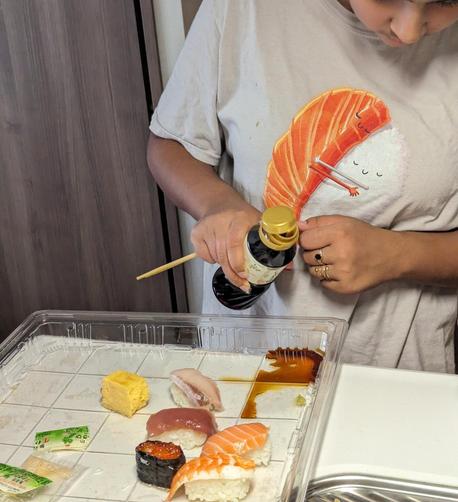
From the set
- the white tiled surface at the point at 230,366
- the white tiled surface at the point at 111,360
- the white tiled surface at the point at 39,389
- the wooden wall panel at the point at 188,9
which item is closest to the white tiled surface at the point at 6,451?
the white tiled surface at the point at 39,389

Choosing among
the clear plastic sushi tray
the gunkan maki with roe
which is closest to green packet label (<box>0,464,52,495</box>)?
the clear plastic sushi tray

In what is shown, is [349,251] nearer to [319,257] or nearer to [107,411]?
[319,257]

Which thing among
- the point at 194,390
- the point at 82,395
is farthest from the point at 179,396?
the point at 82,395

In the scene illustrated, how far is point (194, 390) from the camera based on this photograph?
1.19m

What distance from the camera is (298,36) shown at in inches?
51.6

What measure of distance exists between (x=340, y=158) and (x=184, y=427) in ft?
1.81

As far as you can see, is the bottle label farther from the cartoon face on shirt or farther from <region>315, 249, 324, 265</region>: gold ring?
the cartoon face on shirt

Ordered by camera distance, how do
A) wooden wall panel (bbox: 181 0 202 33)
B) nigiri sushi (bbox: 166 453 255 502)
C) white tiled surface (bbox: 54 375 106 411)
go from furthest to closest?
wooden wall panel (bbox: 181 0 202 33)
white tiled surface (bbox: 54 375 106 411)
nigiri sushi (bbox: 166 453 255 502)

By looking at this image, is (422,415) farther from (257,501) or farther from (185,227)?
(185,227)

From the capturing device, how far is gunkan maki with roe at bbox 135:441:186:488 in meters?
1.01

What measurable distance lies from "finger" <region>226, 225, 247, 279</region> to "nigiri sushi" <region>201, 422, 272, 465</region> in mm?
254

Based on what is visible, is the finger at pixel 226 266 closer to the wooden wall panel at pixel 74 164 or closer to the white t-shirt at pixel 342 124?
the white t-shirt at pixel 342 124

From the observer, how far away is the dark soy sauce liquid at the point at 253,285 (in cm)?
110

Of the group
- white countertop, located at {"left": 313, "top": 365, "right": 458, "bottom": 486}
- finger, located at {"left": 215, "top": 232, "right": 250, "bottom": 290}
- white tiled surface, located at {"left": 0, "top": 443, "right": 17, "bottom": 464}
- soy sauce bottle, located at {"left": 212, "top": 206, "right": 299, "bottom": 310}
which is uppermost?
soy sauce bottle, located at {"left": 212, "top": 206, "right": 299, "bottom": 310}
